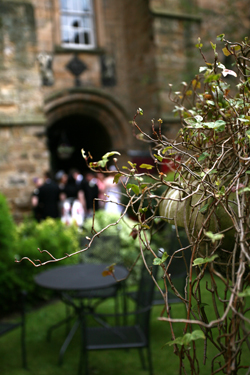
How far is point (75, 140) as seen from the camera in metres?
15.6

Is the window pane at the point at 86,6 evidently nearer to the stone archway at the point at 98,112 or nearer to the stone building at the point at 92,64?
the stone building at the point at 92,64

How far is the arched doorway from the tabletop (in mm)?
8824

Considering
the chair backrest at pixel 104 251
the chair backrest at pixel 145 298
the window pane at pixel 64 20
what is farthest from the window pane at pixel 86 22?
the chair backrest at pixel 145 298

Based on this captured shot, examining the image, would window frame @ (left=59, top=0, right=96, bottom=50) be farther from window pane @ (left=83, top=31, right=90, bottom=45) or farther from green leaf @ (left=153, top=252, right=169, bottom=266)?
green leaf @ (left=153, top=252, right=169, bottom=266)

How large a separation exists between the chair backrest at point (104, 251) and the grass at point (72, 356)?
0.86 m

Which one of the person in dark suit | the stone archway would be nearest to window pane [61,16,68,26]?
the stone archway

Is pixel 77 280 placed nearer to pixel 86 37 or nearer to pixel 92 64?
pixel 92 64

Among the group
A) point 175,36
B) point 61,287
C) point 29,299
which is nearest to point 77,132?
point 175,36

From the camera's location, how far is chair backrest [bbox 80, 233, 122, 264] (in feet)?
13.9

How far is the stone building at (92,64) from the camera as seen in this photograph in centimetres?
822

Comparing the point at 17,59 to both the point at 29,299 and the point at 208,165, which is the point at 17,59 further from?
the point at 208,165

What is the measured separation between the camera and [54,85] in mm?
10852

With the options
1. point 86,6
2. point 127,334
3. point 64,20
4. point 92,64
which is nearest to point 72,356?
point 127,334

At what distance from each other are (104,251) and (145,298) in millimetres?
1621
